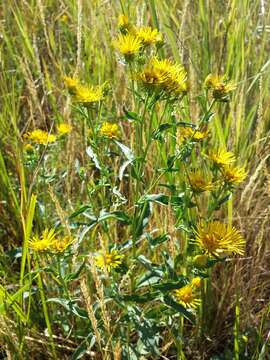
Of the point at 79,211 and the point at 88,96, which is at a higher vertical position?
the point at 88,96

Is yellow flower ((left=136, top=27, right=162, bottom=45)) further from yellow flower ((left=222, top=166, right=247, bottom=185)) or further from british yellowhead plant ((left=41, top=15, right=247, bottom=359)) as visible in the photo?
yellow flower ((left=222, top=166, right=247, bottom=185))

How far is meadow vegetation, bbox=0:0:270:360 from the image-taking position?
111 cm

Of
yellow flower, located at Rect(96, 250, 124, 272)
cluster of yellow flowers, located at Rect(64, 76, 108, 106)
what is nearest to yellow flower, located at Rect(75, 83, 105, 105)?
cluster of yellow flowers, located at Rect(64, 76, 108, 106)

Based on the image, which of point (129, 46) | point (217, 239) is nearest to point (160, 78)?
point (129, 46)

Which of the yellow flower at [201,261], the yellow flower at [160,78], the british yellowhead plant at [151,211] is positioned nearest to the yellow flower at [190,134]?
the british yellowhead plant at [151,211]

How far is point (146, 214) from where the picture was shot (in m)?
1.18

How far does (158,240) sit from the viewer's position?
1132mm

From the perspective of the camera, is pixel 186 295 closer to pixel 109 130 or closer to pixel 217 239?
pixel 217 239

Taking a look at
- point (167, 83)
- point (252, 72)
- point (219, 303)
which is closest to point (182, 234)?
point (219, 303)

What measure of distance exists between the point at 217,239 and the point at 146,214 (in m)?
0.19

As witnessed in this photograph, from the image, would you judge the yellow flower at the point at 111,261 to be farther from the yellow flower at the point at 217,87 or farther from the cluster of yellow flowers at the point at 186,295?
the yellow flower at the point at 217,87

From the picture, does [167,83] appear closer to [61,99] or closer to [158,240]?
[158,240]

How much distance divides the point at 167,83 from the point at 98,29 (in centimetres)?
92

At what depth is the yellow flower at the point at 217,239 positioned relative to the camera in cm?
104
